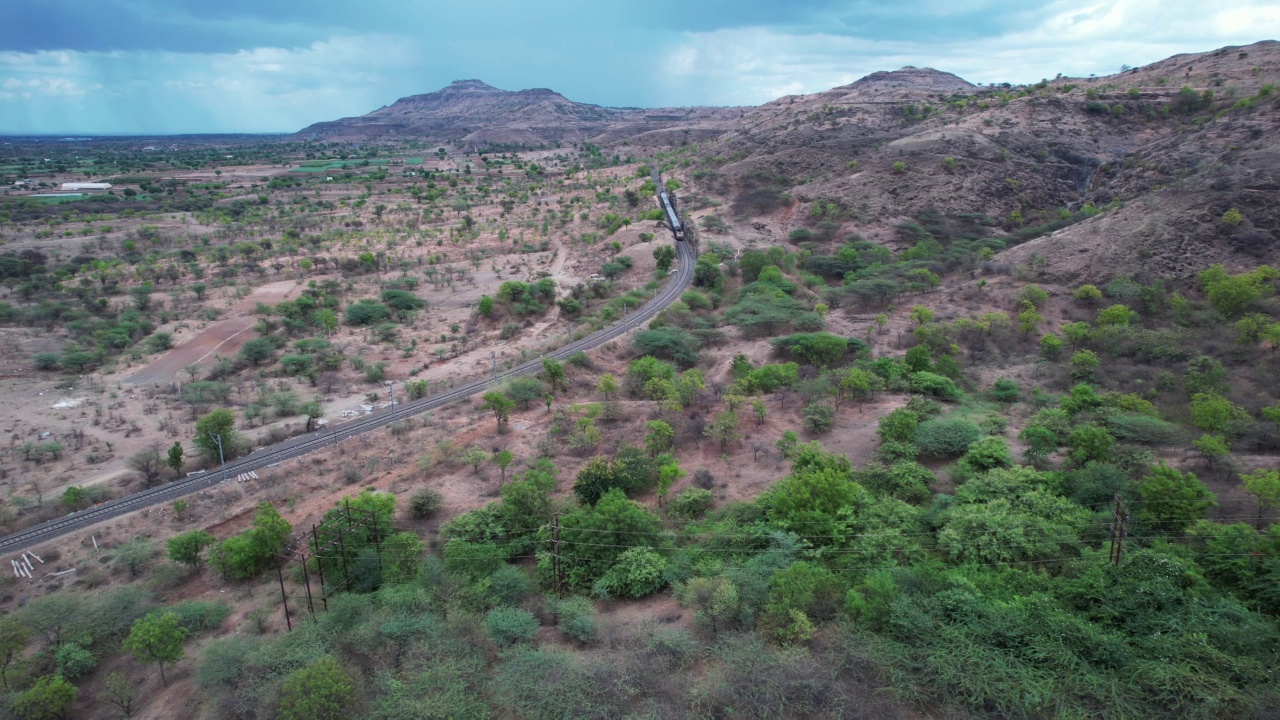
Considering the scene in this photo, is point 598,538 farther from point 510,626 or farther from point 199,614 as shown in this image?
point 199,614

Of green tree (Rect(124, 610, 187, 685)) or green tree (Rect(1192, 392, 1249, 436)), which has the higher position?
green tree (Rect(1192, 392, 1249, 436))

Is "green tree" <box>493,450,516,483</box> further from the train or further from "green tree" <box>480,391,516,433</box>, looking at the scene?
the train

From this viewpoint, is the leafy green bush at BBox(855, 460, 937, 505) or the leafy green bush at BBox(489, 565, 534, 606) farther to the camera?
the leafy green bush at BBox(855, 460, 937, 505)

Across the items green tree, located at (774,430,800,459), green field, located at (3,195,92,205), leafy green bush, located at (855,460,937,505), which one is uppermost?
green field, located at (3,195,92,205)

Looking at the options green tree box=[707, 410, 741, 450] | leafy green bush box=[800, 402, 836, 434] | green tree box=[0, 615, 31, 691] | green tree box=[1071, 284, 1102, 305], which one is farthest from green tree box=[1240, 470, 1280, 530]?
green tree box=[0, 615, 31, 691]

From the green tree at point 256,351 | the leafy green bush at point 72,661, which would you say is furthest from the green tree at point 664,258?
the leafy green bush at point 72,661

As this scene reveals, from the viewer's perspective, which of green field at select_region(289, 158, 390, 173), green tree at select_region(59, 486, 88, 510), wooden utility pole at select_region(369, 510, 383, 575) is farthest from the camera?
green field at select_region(289, 158, 390, 173)
